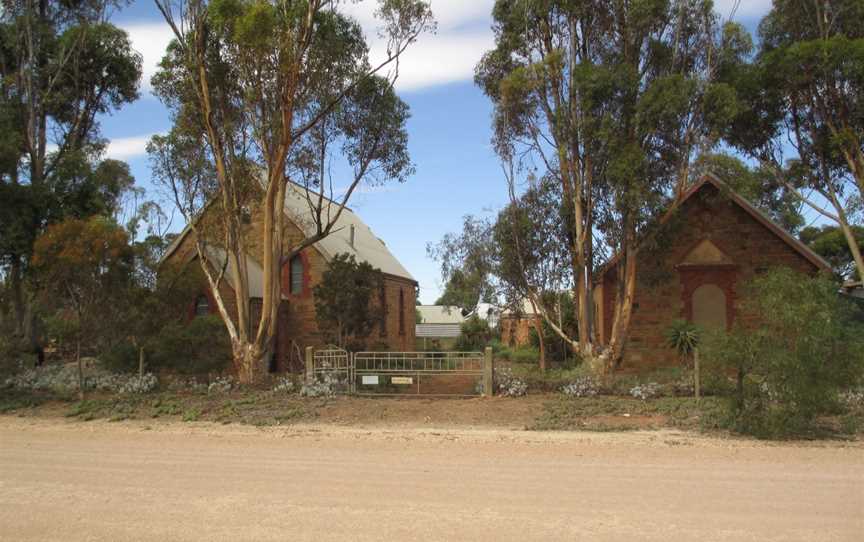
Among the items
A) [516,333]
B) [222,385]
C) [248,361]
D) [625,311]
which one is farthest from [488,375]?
[516,333]

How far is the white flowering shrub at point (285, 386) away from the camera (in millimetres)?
17891

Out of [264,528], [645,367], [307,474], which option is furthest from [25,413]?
[645,367]

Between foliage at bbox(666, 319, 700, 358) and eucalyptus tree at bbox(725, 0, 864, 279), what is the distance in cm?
585

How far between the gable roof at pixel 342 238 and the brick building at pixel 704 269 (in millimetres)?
10423

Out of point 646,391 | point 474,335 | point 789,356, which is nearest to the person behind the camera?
point 789,356

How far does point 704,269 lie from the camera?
76.8 feet

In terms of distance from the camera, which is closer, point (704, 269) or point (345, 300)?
point (345, 300)

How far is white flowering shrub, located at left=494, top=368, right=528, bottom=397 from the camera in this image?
17078 millimetres

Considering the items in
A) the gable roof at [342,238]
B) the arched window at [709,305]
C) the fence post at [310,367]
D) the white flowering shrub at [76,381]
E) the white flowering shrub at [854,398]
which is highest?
the gable roof at [342,238]

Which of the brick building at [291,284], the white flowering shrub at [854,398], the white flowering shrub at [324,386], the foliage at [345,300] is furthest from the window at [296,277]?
the white flowering shrub at [854,398]

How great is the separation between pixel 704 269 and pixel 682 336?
2621 mm

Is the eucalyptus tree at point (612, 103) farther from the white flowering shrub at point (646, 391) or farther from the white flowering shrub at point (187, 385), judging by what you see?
the white flowering shrub at point (187, 385)

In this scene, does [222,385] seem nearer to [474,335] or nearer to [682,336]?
[682,336]

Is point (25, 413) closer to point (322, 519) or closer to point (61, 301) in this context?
point (61, 301)
